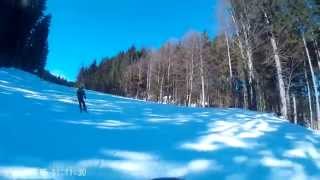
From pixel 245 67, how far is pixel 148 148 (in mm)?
25171

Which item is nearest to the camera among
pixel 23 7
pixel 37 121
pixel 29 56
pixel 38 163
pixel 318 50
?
pixel 38 163

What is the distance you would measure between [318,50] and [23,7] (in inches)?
1287

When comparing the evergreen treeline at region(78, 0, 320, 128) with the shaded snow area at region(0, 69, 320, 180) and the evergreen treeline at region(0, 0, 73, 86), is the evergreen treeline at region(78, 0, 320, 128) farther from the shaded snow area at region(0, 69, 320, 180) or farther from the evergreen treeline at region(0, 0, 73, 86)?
the evergreen treeline at region(0, 0, 73, 86)

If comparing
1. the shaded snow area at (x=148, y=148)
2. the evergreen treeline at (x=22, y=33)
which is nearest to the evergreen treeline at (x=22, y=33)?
the evergreen treeline at (x=22, y=33)

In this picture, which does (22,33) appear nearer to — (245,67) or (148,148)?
(245,67)

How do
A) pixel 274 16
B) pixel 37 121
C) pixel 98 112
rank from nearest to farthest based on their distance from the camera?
pixel 37 121 → pixel 98 112 → pixel 274 16

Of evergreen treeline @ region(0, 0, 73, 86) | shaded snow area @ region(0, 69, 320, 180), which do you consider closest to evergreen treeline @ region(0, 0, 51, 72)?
evergreen treeline @ region(0, 0, 73, 86)

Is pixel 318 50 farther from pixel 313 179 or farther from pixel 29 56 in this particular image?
pixel 29 56

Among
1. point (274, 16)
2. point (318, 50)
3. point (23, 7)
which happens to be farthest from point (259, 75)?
point (23, 7)

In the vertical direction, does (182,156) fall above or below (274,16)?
below

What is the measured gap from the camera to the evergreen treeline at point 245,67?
33.4 m

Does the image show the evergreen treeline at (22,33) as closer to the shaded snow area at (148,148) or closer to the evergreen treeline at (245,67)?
the evergreen treeline at (245,67)

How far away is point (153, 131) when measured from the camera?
17312 millimetres

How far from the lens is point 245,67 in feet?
124
